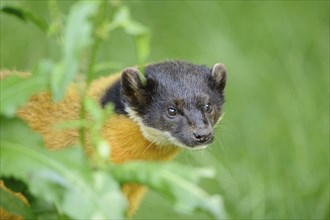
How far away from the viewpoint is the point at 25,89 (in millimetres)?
5207

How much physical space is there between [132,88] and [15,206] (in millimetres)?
2393

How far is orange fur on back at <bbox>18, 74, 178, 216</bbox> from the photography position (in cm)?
747

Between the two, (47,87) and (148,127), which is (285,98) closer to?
(148,127)

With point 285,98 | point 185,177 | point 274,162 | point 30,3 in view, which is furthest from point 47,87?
point 30,3

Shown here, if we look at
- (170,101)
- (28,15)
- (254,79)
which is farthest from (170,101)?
(254,79)

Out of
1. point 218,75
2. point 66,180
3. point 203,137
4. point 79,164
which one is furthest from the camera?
Answer: point 218,75

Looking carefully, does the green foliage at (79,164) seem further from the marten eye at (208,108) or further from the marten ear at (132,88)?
the marten eye at (208,108)

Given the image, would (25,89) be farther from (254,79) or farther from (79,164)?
(254,79)

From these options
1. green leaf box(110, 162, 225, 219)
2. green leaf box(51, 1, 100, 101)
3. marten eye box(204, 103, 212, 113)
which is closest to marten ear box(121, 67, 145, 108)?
marten eye box(204, 103, 212, 113)

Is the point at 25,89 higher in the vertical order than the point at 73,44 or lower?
lower

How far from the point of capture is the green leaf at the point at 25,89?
16.9ft

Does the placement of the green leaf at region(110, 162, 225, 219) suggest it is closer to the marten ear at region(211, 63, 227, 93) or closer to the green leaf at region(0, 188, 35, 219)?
the green leaf at region(0, 188, 35, 219)

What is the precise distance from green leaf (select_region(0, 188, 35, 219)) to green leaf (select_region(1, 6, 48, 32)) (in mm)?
871

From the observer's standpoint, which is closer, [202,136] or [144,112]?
[202,136]
